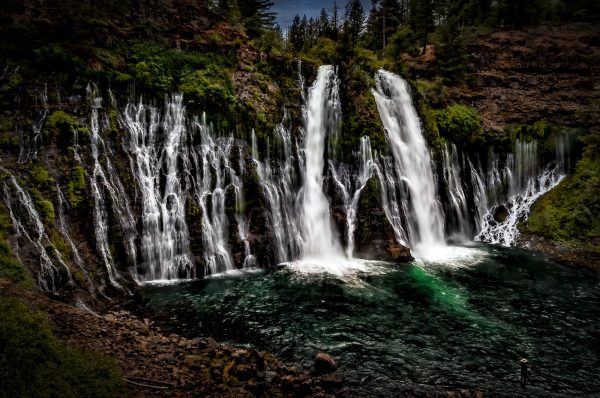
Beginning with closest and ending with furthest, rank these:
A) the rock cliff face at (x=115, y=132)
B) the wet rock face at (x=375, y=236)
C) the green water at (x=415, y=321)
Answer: the green water at (x=415, y=321) → the rock cliff face at (x=115, y=132) → the wet rock face at (x=375, y=236)

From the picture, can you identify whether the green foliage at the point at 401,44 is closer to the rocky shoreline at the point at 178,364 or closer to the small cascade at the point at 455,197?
the small cascade at the point at 455,197

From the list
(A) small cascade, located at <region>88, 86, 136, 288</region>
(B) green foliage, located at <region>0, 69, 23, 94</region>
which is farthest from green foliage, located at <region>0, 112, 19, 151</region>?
(A) small cascade, located at <region>88, 86, 136, 288</region>

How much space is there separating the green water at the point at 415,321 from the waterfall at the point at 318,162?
2.82 metres

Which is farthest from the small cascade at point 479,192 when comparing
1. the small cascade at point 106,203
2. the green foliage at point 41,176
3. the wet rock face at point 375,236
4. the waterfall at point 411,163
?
the green foliage at point 41,176

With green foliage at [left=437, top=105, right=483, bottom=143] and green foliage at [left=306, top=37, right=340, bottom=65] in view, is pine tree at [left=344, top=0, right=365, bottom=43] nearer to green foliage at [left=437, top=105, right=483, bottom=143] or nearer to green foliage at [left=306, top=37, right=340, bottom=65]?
green foliage at [left=306, top=37, right=340, bottom=65]

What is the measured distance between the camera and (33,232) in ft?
41.9

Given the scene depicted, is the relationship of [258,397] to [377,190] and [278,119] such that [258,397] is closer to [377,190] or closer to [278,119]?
[377,190]

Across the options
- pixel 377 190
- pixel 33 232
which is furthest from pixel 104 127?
pixel 377 190

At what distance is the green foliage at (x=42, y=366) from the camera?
19.2 feet

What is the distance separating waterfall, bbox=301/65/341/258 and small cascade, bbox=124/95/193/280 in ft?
21.4

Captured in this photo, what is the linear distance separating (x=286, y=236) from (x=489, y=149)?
18.4 meters

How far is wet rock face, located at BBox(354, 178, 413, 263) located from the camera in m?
18.9

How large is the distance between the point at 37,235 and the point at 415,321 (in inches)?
533

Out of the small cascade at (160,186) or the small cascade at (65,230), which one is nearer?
the small cascade at (65,230)
